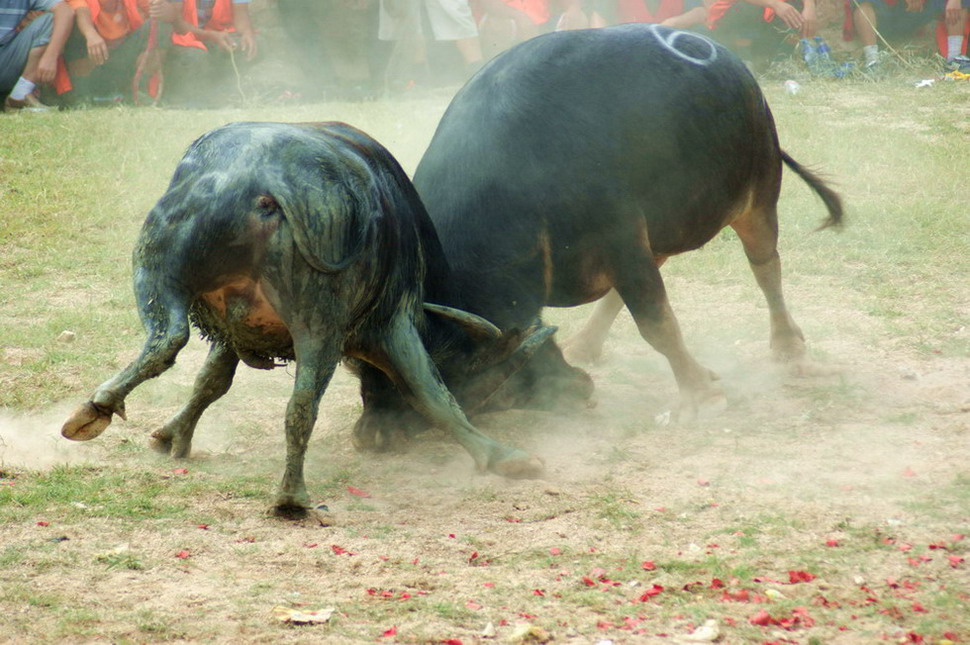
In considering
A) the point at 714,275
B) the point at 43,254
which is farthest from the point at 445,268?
the point at 43,254

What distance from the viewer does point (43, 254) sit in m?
7.27

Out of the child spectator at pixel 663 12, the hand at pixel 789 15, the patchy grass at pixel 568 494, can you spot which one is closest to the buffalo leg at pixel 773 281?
the patchy grass at pixel 568 494

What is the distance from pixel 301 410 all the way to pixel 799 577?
1.60 m

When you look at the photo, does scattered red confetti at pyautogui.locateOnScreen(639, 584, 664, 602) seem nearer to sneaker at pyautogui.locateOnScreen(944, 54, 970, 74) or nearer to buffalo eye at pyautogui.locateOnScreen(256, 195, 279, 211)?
buffalo eye at pyautogui.locateOnScreen(256, 195, 279, 211)

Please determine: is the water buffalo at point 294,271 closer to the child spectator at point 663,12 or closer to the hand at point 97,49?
the hand at point 97,49

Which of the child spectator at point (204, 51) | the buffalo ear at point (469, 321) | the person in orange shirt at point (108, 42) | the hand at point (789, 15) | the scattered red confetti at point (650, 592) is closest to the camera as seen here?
the scattered red confetti at point (650, 592)

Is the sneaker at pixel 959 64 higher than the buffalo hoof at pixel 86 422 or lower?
lower

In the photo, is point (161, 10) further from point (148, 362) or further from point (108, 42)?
point (148, 362)

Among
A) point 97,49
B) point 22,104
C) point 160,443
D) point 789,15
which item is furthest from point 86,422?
point 789,15

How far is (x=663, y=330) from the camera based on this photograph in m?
4.78

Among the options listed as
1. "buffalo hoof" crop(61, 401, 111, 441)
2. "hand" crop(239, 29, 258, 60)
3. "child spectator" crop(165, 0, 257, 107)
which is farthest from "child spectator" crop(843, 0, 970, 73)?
"buffalo hoof" crop(61, 401, 111, 441)

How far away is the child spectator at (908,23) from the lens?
12227mm

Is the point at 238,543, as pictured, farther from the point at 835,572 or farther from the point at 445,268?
the point at 835,572

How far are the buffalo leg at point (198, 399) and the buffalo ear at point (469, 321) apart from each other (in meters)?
0.77
